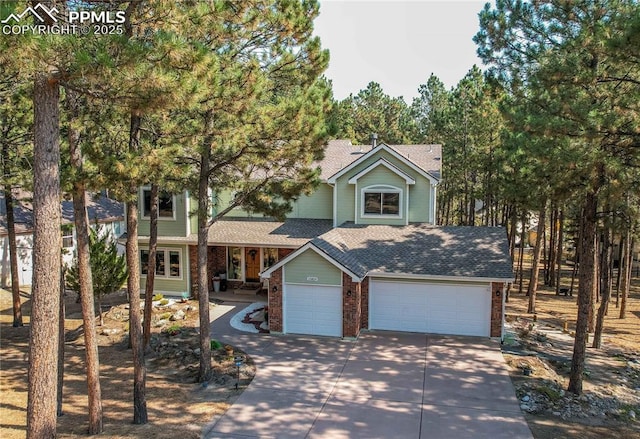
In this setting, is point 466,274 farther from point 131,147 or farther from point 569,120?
point 131,147

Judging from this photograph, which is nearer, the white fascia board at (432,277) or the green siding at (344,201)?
the white fascia board at (432,277)

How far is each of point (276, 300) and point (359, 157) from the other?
871cm

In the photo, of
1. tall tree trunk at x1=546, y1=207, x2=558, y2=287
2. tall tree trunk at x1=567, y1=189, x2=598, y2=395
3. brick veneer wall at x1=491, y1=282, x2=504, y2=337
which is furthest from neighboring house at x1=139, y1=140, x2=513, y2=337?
tall tree trunk at x1=546, y1=207, x2=558, y2=287

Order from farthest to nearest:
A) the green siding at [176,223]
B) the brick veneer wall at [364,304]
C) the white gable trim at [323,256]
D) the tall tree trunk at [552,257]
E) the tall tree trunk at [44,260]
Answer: the tall tree trunk at [552,257] < the green siding at [176,223] < the brick veneer wall at [364,304] < the white gable trim at [323,256] < the tall tree trunk at [44,260]

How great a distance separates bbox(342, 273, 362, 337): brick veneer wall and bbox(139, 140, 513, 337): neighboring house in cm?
3

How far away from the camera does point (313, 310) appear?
57.8 feet

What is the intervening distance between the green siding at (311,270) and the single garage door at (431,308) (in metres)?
1.96

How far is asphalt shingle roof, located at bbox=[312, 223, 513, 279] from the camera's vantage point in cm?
1764

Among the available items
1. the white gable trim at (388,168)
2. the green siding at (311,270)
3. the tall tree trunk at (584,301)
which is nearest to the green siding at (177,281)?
the green siding at (311,270)

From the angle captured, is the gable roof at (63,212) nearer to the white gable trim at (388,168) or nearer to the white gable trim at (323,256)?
the white gable trim at (323,256)

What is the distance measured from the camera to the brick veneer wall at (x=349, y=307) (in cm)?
1717

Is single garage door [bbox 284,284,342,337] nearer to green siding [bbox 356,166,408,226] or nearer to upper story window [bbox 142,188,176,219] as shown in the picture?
green siding [bbox 356,166,408,226]

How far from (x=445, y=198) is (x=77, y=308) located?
2796cm

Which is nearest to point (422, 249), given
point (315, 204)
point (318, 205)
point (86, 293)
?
point (318, 205)
